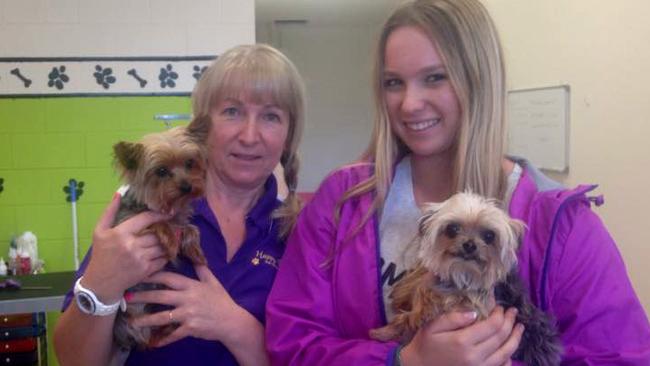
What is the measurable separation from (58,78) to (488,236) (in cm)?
353

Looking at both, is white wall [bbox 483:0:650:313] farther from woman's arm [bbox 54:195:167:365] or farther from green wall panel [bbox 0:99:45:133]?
green wall panel [bbox 0:99:45:133]

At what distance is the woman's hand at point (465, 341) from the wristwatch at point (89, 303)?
0.76 metres

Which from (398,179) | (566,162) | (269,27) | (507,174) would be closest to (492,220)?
(507,174)

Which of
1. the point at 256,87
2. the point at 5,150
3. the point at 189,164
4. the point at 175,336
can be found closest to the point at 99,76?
the point at 5,150

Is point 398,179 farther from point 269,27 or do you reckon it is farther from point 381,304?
point 269,27

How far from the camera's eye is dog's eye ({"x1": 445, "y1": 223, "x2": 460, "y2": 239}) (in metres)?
1.46

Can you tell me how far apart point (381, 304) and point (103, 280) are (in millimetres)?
693

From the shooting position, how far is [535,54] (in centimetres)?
393

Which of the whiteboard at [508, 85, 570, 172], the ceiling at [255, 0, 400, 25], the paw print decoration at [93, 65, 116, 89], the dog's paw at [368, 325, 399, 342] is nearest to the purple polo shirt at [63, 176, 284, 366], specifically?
the dog's paw at [368, 325, 399, 342]

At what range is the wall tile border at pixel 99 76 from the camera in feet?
13.4

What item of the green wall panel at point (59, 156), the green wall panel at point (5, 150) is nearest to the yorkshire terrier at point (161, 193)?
the green wall panel at point (59, 156)

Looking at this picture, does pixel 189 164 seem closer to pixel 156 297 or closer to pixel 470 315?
pixel 156 297

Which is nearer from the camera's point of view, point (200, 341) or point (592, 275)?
point (592, 275)

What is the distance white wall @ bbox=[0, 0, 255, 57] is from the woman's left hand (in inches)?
112
